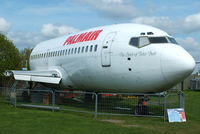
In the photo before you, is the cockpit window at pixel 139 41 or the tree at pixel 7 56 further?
the tree at pixel 7 56

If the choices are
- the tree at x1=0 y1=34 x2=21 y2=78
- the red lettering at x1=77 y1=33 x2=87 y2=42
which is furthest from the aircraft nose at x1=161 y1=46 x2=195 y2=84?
the tree at x1=0 y1=34 x2=21 y2=78

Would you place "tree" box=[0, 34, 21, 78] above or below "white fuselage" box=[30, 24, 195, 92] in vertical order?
above

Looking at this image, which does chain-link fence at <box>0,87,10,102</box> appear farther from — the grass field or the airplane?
the grass field

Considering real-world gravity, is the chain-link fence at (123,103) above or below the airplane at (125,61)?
below

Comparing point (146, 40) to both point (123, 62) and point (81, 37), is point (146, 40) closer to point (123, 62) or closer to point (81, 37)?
point (123, 62)

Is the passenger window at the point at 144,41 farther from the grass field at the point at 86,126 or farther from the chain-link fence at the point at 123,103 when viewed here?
the grass field at the point at 86,126

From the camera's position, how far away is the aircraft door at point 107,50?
13.2 m

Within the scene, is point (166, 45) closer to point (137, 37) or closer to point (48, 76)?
point (137, 37)

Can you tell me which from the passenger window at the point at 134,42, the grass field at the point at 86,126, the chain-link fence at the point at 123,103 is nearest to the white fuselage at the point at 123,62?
the passenger window at the point at 134,42

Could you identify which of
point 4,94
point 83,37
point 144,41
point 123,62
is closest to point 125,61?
point 123,62

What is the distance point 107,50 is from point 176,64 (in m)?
3.40

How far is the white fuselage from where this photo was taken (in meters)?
11.3

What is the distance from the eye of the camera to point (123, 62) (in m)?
12.5

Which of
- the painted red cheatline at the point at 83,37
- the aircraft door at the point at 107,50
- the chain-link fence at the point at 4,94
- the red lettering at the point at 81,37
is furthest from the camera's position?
the chain-link fence at the point at 4,94
